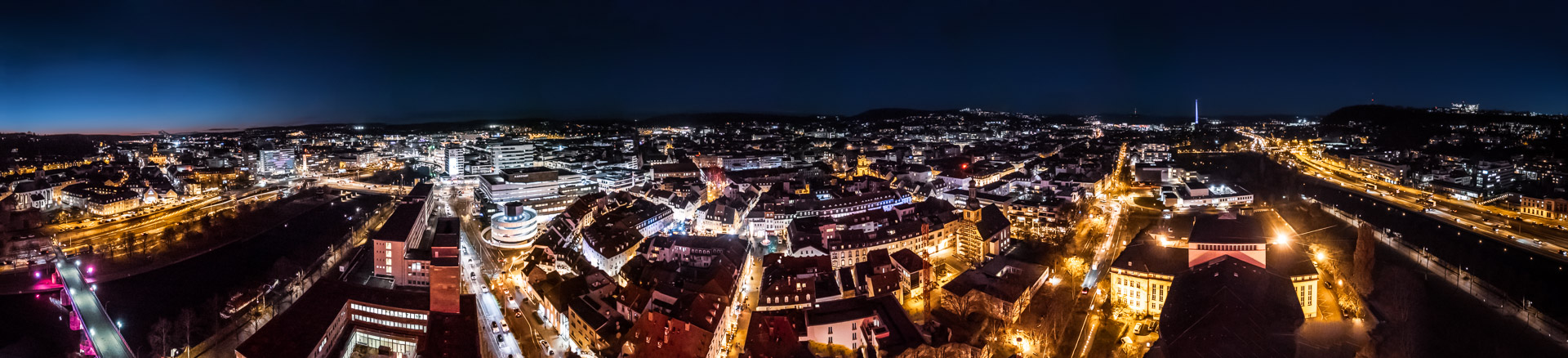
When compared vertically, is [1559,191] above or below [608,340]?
above

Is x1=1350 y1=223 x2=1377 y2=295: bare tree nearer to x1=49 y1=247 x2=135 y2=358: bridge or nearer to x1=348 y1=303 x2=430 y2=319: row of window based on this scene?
x1=348 y1=303 x2=430 y2=319: row of window

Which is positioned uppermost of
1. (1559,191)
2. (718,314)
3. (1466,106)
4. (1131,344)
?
(1466,106)

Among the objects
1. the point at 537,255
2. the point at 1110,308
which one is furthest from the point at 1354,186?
the point at 537,255

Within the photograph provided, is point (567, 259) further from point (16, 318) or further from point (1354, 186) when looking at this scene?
point (1354, 186)

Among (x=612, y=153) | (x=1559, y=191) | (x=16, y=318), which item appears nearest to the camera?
(x=16, y=318)

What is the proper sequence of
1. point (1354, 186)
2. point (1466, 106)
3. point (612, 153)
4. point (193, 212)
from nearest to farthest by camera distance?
point (193, 212), point (1354, 186), point (612, 153), point (1466, 106)
